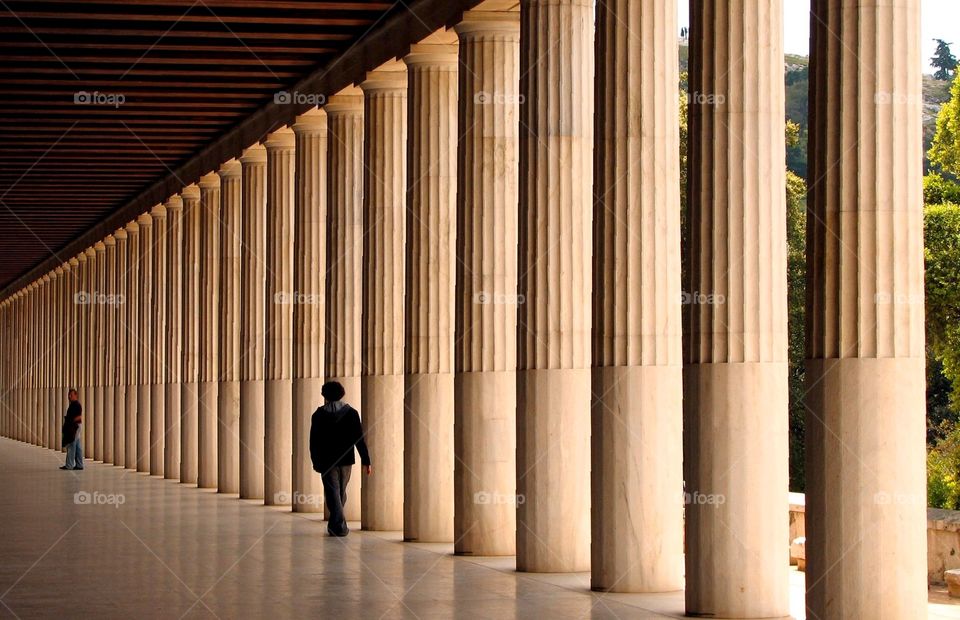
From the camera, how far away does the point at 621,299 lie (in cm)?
2469

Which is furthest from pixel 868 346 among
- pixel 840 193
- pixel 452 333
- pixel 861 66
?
pixel 452 333

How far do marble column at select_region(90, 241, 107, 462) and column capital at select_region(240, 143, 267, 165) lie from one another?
97.9 ft

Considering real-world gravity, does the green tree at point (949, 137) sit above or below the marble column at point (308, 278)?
above

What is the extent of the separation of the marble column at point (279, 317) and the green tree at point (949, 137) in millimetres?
26510

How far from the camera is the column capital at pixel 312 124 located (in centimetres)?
4397

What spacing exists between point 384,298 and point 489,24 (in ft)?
28.5

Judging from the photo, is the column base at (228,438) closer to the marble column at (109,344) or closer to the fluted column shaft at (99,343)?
the marble column at (109,344)

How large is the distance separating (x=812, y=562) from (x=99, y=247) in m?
65.5

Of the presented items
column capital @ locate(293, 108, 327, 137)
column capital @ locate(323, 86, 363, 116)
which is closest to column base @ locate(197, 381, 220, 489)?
column capital @ locate(293, 108, 327, 137)

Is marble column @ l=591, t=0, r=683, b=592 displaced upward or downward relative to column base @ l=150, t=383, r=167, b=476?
upward

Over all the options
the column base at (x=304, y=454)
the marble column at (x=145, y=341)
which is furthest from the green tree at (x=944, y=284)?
the marble column at (x=145, y=341)

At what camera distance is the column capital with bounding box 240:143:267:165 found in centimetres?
5012

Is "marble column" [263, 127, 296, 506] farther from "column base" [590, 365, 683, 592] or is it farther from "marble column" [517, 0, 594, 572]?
"column base" [590, 365, 683, 592]

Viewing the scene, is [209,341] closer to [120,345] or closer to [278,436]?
[278,436]
